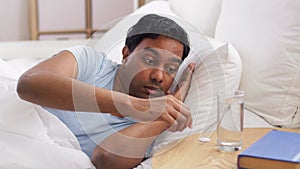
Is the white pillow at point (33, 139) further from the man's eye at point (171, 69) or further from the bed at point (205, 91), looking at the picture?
the man's eye at point (171, 69)

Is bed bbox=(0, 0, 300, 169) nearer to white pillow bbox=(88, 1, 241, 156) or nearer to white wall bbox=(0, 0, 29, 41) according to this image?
white pillow bbox=(88, 1, 241, 156)

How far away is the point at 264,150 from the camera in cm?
95

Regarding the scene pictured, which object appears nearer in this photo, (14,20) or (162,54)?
(162,54)

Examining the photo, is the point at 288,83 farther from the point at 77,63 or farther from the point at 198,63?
the point at 77,63

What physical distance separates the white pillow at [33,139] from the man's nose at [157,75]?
28 centimetres

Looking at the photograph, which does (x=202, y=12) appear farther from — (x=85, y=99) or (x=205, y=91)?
(x=85, y=99)

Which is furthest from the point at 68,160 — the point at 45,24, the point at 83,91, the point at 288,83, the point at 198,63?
the point at 45,24

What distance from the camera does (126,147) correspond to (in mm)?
1178

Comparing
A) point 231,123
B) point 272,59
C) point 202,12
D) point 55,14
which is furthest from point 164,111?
point 55,14

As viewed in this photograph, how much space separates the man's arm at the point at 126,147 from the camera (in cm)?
118

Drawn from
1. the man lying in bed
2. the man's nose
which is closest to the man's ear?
the man lying in bed

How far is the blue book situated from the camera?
2.93 feet

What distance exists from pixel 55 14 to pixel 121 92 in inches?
63.3

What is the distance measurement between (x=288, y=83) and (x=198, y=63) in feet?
0.94
